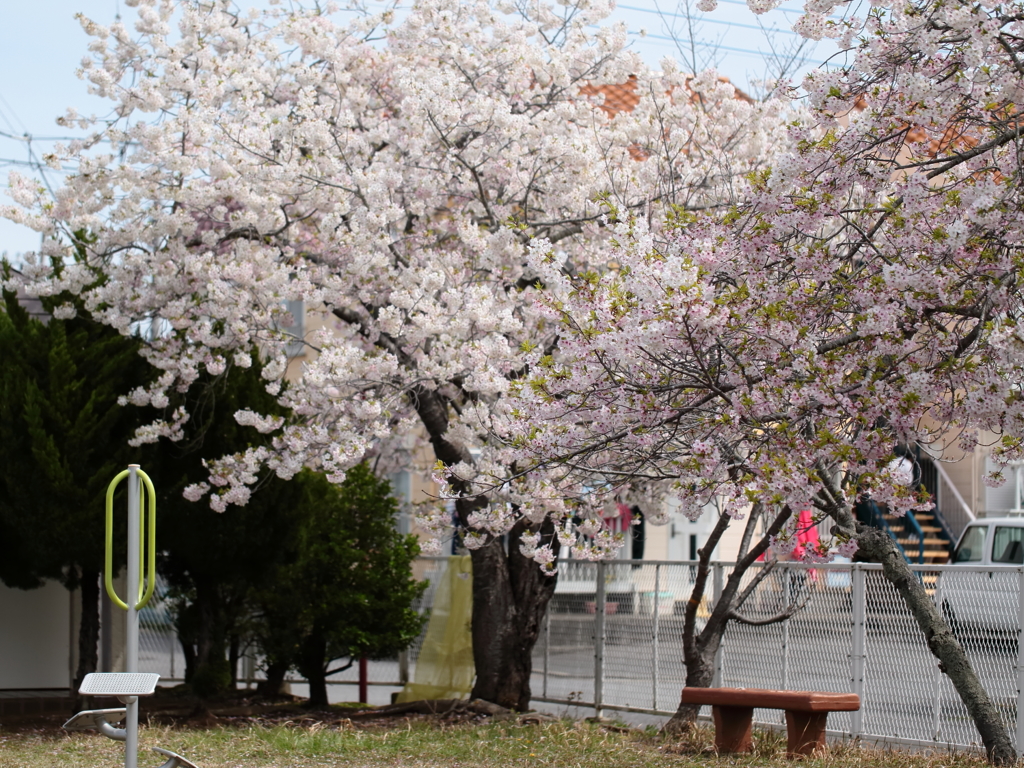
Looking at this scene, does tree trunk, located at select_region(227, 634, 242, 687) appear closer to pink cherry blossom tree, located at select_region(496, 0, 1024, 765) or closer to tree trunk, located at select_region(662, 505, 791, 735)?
tree trunk, located at select_region(662, 505, 791, 735)

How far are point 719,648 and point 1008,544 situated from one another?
7.03m

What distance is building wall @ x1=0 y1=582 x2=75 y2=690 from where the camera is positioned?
38.4 feet

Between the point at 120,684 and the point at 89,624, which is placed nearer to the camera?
the point at 120,684

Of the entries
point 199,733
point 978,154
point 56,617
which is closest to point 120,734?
point 199,733

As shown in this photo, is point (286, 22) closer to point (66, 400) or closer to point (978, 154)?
point (66, 400)

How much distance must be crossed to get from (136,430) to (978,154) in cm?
691

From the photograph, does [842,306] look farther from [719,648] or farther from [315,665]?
[315,665]

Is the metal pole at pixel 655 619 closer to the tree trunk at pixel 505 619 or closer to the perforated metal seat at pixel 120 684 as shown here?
the tree trunk at pixel 505 619

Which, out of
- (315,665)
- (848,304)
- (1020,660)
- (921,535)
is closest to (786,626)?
(1020,660)

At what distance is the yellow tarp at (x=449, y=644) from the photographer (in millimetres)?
11945

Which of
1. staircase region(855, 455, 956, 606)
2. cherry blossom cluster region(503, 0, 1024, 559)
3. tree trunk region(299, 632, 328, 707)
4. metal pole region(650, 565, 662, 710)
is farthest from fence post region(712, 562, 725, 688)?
staircase region(855, 455, 956, 606)

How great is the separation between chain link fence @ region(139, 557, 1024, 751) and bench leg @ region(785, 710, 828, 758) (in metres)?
0.83

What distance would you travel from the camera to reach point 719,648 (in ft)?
32.3

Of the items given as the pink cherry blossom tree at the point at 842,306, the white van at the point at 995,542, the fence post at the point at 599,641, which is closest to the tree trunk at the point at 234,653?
the fence post at the point at 599,641
